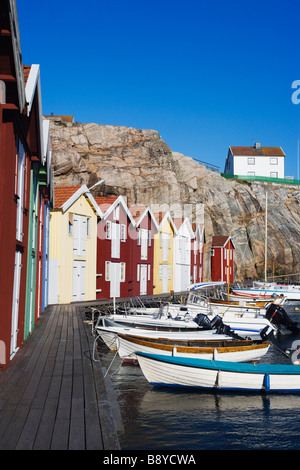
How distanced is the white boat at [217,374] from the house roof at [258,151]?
96.1 metres

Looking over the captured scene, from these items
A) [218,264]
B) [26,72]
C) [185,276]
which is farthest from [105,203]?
[218,264]

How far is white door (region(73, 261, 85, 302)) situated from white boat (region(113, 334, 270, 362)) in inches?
648

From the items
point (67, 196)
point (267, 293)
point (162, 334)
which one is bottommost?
point (162, 334)

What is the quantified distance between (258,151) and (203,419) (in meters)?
103

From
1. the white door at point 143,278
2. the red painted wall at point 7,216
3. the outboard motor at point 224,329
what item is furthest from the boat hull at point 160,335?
the white door at point 143,278

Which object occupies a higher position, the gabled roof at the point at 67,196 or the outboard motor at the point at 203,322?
the gabled roof at the point at 67,196

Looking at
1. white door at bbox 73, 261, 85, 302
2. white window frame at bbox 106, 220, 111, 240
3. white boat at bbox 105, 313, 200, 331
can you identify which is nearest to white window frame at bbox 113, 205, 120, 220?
white window frame at bbox 106, 220, 111, 240

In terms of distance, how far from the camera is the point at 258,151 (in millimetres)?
109125

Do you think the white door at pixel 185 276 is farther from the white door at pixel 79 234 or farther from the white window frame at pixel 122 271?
the white door at pixel 79 234

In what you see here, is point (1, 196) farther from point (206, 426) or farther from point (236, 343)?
point (236, 343)

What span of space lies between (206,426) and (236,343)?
6860mm

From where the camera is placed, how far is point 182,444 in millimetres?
10875

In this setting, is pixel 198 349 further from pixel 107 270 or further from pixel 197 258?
pixel 197 258

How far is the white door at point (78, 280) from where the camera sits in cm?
3456
